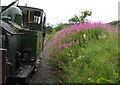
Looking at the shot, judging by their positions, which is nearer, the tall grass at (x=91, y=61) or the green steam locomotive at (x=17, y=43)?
the green steam locomotive at (x=17, y=43)

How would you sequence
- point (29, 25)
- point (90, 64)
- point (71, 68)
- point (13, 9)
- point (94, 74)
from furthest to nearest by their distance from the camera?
point (29, 25)
point (13, 9)
point (71, 68)
point (90, 64)
point (94, 74)

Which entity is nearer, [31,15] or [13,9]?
[13,9]

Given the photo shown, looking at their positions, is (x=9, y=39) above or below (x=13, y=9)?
below

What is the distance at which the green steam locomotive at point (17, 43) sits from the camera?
3.77 meters

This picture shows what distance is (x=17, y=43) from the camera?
4555mm

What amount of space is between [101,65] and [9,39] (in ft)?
6.89

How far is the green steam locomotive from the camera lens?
12.4 feet

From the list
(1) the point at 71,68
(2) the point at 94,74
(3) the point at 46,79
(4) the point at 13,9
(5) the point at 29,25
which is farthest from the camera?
(5) the point at 29,25

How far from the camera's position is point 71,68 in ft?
16.1

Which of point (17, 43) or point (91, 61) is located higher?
point (17, 43)

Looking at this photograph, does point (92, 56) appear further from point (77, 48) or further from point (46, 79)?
point (46, 79)

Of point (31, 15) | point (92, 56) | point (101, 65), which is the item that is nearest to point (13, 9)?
point (31, 15)

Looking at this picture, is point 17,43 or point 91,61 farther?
point 91,61

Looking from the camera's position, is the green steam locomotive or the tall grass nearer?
the green steam locomotive
